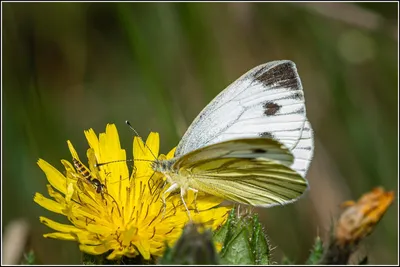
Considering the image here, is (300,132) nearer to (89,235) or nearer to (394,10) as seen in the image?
(89,235)

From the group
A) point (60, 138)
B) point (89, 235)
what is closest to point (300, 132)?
point (89, 235)

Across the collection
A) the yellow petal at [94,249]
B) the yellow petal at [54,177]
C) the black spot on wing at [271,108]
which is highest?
the black spot on wing at [271,108]

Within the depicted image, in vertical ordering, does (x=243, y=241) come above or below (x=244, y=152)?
below

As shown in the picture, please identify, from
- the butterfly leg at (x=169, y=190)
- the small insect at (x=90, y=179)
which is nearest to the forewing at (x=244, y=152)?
the butterfly leg at (x=169, y=190)

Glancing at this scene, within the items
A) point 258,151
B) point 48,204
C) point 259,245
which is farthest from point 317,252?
point 48,204

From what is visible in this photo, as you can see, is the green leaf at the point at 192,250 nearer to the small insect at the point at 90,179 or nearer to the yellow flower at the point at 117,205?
the yellow flower at the point at 117,205

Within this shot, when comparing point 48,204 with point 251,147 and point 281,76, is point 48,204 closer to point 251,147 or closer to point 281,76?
point 251,147

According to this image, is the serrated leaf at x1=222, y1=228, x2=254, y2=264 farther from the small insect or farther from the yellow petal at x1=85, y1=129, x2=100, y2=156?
the yellow petal at x1=85, y1=129, x2=100, y2=156
